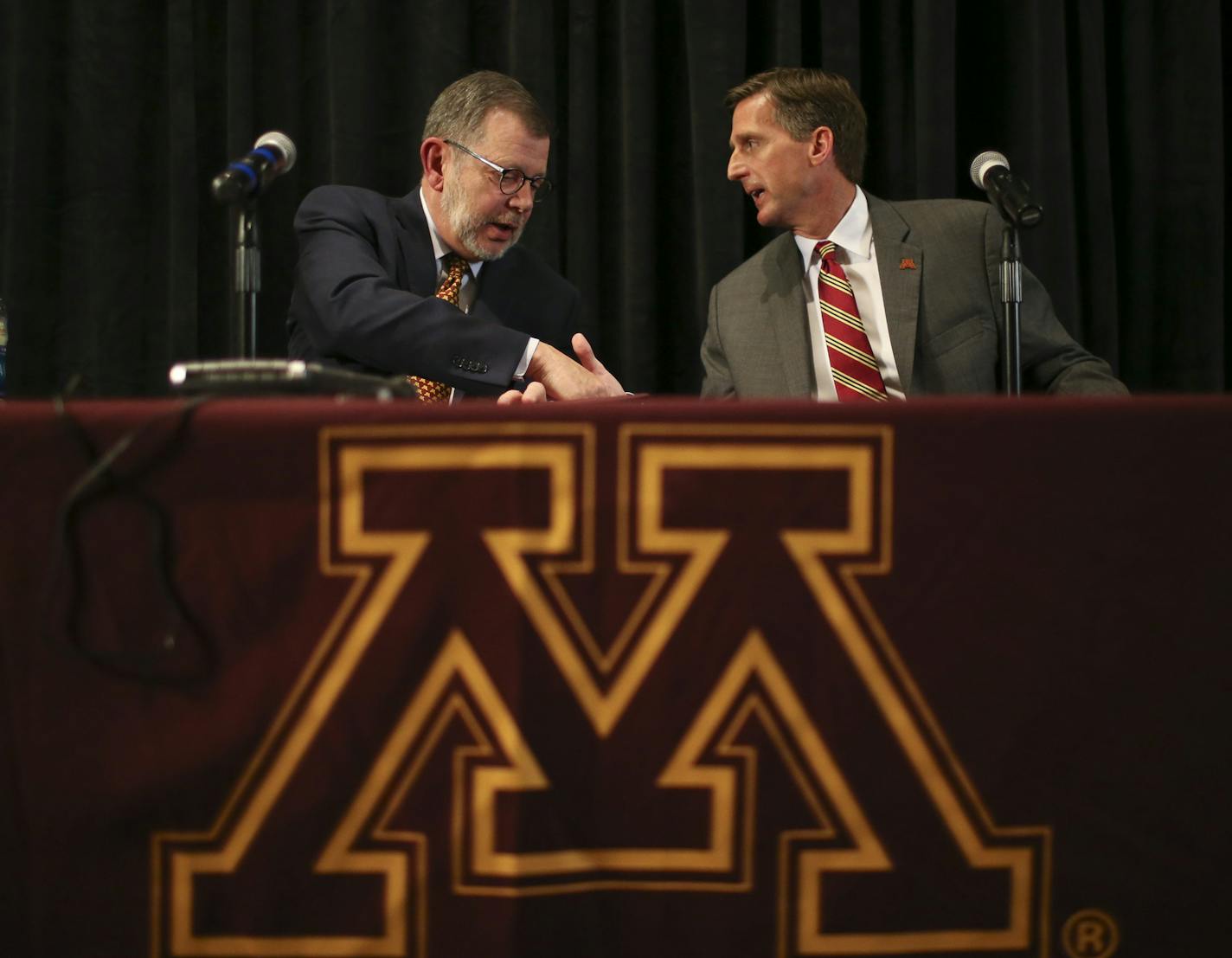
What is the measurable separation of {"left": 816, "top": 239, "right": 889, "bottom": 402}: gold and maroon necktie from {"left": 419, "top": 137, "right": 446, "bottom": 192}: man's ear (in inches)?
31.3

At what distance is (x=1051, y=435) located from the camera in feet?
2.63

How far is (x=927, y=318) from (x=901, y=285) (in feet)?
0.27

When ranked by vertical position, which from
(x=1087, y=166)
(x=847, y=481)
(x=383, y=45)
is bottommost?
(x=847, y=481)

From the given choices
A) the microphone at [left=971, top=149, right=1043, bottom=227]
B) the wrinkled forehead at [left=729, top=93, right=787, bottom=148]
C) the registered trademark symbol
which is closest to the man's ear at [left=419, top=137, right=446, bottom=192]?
the wrinkled forehead at [left=729, top=93, right=787, bottom=148]

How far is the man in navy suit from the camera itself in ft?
5.76

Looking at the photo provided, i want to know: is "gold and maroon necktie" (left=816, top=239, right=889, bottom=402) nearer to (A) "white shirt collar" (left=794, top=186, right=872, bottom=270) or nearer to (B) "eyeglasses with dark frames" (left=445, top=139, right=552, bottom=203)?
(A) "white shirt collar" (left=794, top=186, right=872, bottom=270)

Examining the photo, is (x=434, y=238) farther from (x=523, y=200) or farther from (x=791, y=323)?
(x=791, y=323)

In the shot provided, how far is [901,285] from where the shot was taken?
6.54 ft

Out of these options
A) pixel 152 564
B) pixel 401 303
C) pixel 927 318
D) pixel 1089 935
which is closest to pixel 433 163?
pixel 401 303

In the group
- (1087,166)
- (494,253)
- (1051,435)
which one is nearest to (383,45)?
(494,253)

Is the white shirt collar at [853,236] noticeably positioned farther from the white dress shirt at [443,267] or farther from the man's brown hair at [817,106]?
the white dress shirt at [443,267]

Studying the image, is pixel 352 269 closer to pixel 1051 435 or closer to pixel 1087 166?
pixel 1051 435

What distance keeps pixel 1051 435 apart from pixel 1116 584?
0.41 feet

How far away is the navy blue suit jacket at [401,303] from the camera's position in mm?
1754
